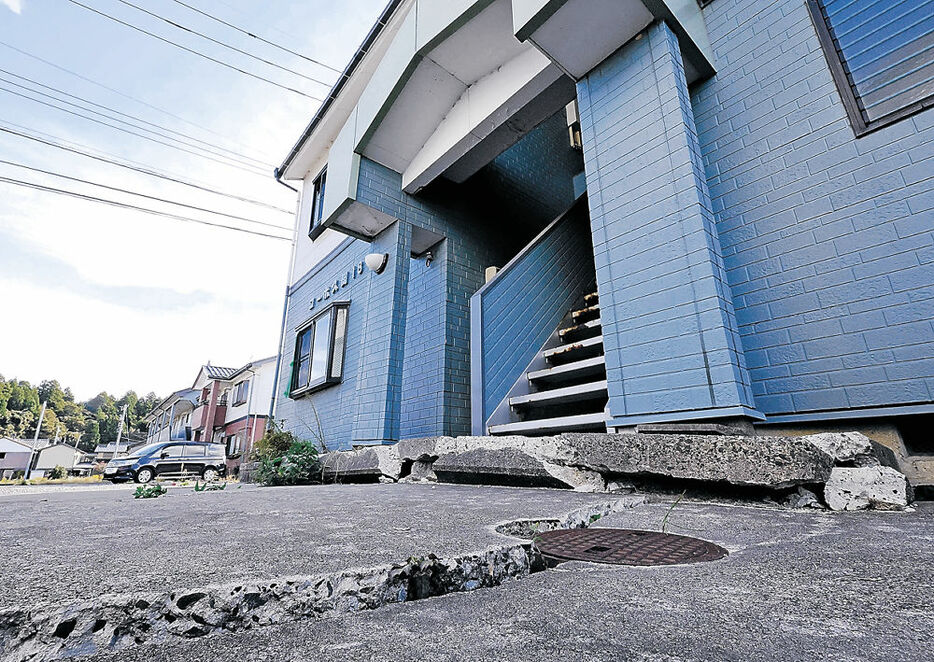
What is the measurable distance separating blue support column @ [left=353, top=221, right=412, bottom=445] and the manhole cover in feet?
10.8

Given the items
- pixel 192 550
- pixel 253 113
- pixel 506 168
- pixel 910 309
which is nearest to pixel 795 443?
pixel 910 309

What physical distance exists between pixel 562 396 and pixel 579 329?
104 centimetres

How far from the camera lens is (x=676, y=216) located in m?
2.59

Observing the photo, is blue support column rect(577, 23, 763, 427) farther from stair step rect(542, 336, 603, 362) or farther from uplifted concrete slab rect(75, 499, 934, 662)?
uplifted concrete slab rect(75, 499, 934, 662)

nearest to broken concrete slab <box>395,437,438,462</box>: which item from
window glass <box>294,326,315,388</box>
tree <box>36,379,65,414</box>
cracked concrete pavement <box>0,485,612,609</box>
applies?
cracked concrete pavement <box>0,485,612,609</box>

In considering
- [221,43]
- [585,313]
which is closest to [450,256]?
[585,313]

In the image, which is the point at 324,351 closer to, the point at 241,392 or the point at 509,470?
the point at 509,470

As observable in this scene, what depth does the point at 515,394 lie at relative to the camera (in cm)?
397

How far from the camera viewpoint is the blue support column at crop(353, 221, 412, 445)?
4.53m

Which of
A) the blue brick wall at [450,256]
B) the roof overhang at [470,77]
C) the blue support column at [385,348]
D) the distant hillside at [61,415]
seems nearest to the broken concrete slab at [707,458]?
the blue brick wall at [450,256]

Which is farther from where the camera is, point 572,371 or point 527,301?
point 527,301

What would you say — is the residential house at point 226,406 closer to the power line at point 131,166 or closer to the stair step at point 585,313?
the power line at point 131,166

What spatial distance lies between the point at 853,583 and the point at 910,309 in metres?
2.21

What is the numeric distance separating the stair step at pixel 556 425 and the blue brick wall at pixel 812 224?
1.01 meters
